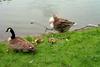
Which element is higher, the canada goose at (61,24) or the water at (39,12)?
the canada goose at (61,24)

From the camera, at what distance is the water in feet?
52.3

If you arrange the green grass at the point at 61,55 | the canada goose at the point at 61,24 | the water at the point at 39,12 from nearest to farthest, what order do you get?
1. the green grass at the point at 61,55
2. the canada goose at the point at 61,24
3. the water at the point at 39,12

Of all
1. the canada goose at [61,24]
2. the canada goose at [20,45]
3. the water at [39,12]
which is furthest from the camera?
the water at [39,12]

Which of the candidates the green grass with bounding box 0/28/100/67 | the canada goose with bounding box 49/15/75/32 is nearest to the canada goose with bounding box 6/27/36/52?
the green grass with bounding box 0/28/100/67

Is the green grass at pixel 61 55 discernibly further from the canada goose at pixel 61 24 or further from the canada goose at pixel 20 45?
the canada goose at pixel 61 24

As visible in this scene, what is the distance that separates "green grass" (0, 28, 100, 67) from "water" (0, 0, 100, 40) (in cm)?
342

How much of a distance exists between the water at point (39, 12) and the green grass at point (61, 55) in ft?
11.2

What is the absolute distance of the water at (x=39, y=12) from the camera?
1594cm

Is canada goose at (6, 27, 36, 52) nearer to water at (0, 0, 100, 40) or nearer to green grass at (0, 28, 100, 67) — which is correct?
green grass at (0, 28, 100, 67)

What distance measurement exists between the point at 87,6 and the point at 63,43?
8667 mm

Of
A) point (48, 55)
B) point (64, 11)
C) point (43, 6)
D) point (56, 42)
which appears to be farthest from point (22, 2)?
point (48, 55)

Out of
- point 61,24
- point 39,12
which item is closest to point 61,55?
point 61,24

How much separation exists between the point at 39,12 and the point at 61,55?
8.41 m

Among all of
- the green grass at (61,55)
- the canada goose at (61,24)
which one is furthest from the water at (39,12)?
the green grass at (61,55)
